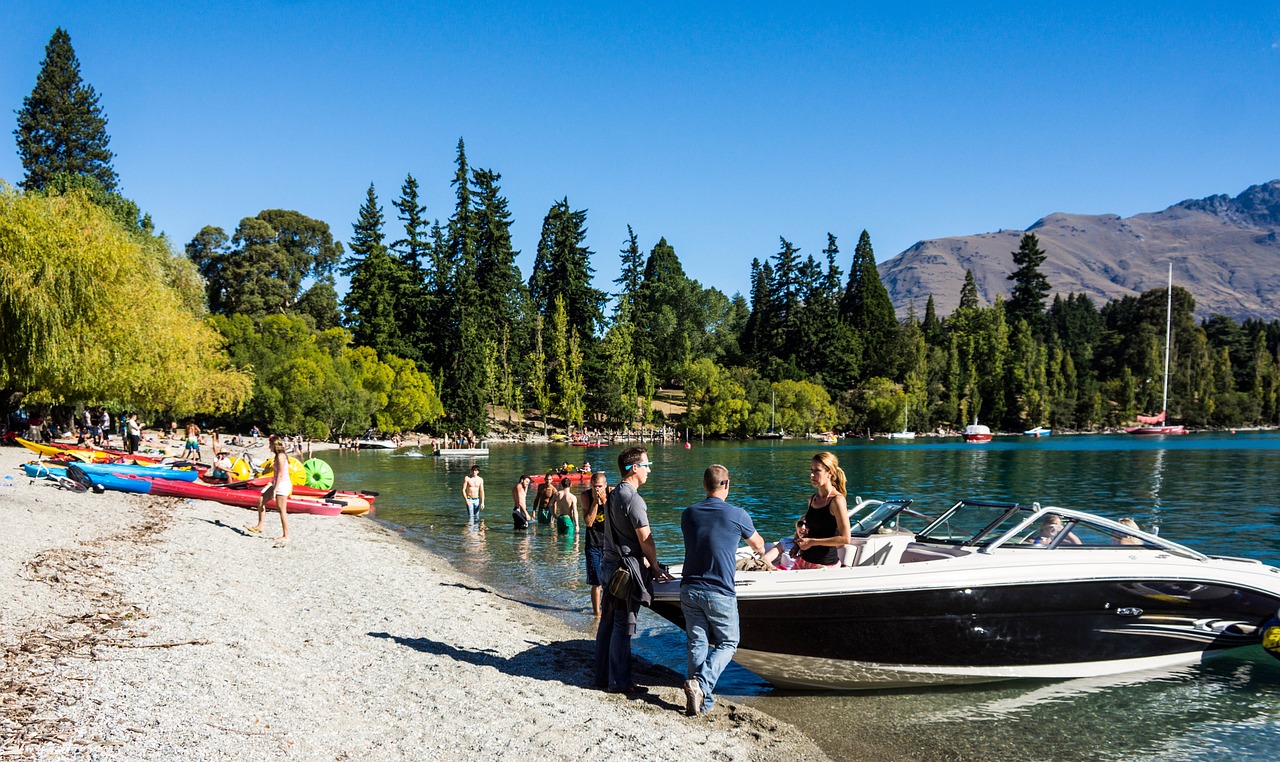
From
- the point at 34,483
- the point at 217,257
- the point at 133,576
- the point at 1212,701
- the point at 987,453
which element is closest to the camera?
the point at 1212,701

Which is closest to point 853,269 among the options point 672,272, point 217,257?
point 672,272

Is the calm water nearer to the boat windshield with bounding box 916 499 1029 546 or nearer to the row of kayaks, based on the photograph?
the boat windshield with bounding box 916 499 1029 546

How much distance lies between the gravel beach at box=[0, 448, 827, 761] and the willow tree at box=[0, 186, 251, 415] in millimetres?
18129

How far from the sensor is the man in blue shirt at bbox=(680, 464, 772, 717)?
22.8 feet

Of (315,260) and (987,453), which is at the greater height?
(315,260)

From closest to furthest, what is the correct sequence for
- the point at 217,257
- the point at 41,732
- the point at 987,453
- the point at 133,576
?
1. the point at 41,732
2. the point at 133,576
3. the point at 987,453
4. the point at 217,257

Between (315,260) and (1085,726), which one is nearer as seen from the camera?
(1085,726)

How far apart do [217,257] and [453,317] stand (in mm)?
31635

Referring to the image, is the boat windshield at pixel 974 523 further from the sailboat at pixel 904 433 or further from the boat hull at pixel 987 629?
the sailboat at pixel 904 433

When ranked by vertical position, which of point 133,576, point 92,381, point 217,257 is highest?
point 217,257

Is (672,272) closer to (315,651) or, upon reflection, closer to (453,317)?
(453,317)

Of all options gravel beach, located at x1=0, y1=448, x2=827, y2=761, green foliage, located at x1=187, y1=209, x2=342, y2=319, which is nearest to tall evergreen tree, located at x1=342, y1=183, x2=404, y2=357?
green foliage, located at x1=187, y1=209, x2=342, y2=319

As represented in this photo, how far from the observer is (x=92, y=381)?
29.6 meters

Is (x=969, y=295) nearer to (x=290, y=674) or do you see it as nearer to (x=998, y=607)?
(x=998, y=607)
